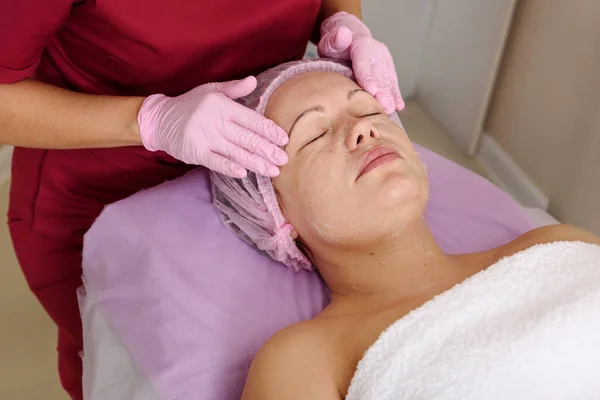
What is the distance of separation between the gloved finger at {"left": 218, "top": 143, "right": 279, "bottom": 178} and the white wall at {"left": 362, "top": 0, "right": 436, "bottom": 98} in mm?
1542

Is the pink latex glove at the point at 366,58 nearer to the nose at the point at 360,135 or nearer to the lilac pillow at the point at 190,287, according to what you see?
the nose at the point at 360,135

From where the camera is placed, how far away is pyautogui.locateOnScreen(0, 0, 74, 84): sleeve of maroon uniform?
97 centimetres

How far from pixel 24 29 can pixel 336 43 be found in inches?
24.7

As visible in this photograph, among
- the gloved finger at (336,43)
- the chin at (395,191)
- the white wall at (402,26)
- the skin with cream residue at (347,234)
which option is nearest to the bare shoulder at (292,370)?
the skin with cream residue at (347,234)

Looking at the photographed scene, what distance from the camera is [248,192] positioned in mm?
1223

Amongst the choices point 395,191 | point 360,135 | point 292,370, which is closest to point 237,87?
point 360,135

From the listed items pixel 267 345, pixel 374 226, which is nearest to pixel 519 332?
pixel 374 226

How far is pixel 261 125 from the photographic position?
112 cm

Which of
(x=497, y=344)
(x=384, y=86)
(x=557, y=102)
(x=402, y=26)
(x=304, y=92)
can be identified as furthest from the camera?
(x=402, y=26)

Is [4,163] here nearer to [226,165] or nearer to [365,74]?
[226,165]

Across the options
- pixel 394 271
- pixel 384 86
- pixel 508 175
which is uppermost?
pixel 384 86

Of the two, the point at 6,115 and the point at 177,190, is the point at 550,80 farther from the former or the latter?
the point at 6,115

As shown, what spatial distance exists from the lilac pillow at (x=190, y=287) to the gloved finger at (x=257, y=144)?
10.0 inches

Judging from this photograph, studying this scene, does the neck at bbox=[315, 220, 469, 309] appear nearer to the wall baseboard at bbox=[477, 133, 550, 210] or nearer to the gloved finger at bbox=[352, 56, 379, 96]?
the gloved finger at bbox=[352, 56, 379, 96]
